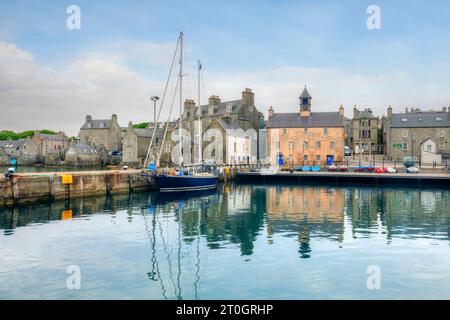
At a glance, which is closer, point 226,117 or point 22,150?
point 226,117

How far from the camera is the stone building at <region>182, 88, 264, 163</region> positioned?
A: 216 feet

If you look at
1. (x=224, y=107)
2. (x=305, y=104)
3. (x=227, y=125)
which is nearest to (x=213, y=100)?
(x=224, y=107)

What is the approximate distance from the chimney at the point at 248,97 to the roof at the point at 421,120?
2645cm

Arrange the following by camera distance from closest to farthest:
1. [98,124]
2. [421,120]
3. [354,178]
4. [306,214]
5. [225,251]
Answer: [225,251]
[306,214]
[354,178]
[421,120]
[98,124]

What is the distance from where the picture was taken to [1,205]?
30344 mm

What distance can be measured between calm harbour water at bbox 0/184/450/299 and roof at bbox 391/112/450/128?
39.4 m

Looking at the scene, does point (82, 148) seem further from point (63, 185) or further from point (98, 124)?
point (63, 185)

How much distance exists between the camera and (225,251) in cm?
1812

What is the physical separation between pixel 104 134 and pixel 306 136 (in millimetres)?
61033

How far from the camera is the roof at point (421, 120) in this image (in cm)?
6712

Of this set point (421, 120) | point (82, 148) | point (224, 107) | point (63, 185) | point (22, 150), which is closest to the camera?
point (63, 185)

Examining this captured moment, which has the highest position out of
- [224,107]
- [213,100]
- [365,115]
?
[213,100]

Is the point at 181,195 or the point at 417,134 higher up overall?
the point at 417,134

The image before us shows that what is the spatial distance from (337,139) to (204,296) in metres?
55.2
